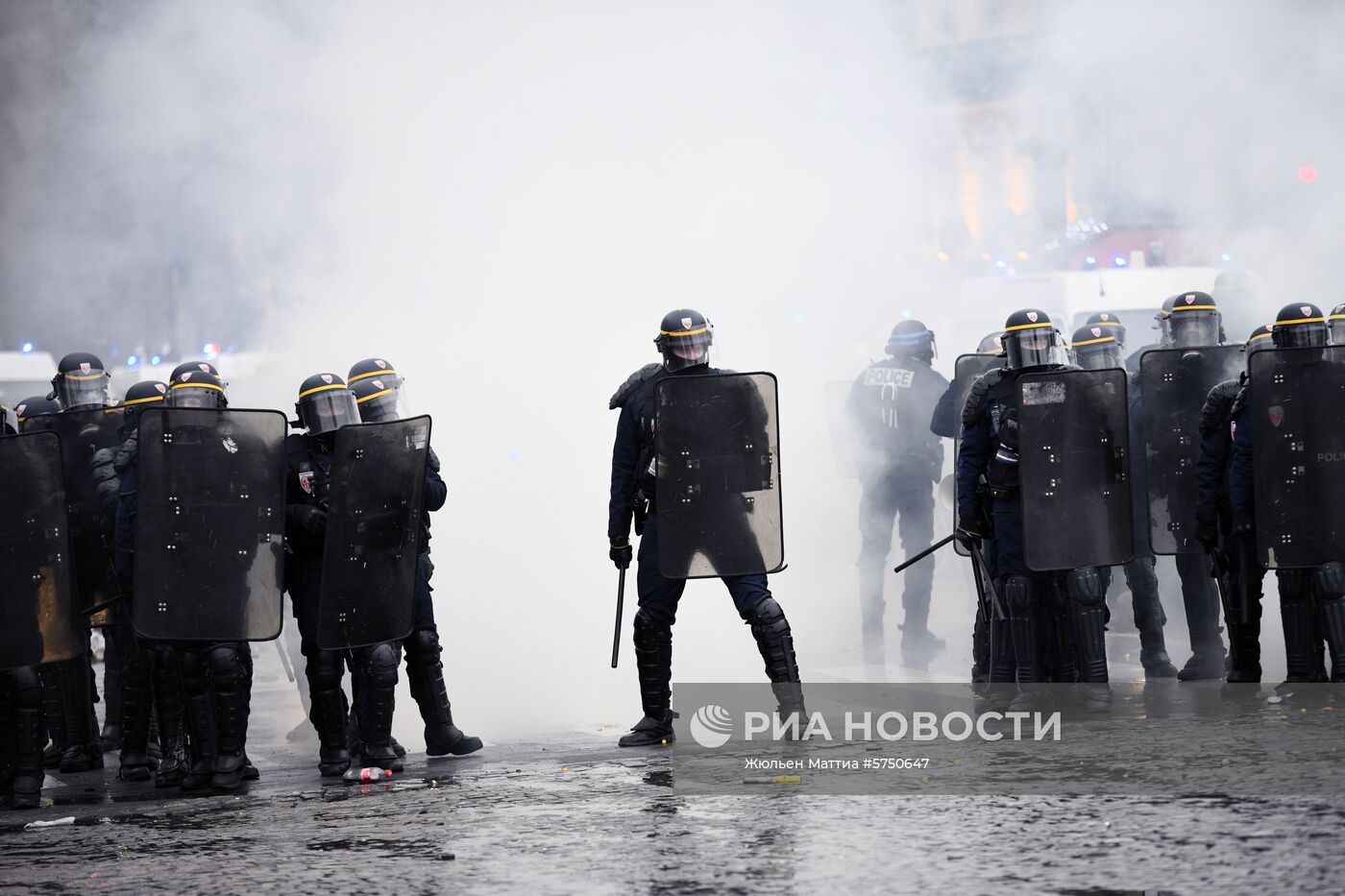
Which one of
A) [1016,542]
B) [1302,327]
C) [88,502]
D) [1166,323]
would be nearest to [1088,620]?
[1016,542]

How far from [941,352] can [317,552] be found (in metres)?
9.92

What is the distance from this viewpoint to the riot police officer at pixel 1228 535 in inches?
267

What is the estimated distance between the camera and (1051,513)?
6.46m

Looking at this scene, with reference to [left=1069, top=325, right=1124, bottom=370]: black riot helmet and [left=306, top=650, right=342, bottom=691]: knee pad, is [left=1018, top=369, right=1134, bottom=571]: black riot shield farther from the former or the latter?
[left=306, top=650, right=342, bottom=691]: knee pad

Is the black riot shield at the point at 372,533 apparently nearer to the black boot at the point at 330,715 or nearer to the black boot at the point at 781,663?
the black boot at the point at 330,715

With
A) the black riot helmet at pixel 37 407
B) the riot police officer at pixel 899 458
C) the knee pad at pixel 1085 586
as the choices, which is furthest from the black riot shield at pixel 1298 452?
the black riot helmet at pixel 37 407

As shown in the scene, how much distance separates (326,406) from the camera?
6.16 meters

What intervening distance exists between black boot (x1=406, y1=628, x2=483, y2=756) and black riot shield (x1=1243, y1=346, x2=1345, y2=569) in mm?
3198

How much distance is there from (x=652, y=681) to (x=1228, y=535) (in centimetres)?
245

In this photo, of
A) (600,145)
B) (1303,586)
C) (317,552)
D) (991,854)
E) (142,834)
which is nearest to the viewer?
(991,854)

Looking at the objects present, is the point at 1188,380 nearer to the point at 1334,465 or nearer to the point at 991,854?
the point at 1334,465

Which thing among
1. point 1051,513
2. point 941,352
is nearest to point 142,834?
point 1051,513

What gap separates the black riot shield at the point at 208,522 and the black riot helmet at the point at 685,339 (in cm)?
144

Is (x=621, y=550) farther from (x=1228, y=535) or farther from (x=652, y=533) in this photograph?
(x=1228, y=535)
